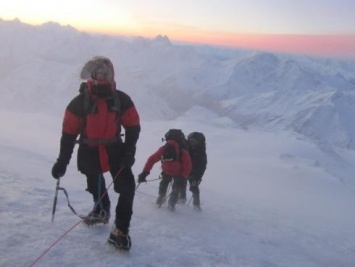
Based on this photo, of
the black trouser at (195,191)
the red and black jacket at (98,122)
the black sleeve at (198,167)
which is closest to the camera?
the red and black jacket at (98,122)

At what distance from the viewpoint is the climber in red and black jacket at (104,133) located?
5.22 m

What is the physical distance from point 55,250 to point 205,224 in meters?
3.42

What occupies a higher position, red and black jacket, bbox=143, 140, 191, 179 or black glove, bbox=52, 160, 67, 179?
black glove, bbox=52, 160, 67, 179

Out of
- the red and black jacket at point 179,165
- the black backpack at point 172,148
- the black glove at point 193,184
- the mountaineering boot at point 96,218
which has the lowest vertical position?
the black glove at point 193,184

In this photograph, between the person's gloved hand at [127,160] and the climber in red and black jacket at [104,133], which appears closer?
the climber in red and black jacket at [104,133]

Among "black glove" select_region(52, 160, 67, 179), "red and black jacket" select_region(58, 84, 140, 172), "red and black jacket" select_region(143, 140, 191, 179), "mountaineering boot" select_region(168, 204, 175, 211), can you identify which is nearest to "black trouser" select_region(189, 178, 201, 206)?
"red and black jacket" select_region(143, 140, 191, 179)

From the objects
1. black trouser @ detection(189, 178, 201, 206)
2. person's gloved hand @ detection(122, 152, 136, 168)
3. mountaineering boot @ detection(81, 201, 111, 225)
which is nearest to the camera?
person's gloved hand @ detection(122, 152, 136, 168)

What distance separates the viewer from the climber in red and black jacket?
5.22m

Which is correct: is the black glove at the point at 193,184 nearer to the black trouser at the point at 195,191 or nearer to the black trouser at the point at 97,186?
the black trouser at the point at 195,191

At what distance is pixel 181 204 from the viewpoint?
9.45 metres

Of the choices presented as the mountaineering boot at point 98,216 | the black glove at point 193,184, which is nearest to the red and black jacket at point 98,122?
the mountaineering boot at point 98,216

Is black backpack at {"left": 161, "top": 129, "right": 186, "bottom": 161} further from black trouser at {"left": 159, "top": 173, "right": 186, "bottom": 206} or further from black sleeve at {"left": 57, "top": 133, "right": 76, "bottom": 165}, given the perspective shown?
black sleeve at {"left": 57, "top": 133, "right": 76, "bottom": 165}

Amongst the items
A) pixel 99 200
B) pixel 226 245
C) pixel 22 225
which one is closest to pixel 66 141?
pixel 99 200

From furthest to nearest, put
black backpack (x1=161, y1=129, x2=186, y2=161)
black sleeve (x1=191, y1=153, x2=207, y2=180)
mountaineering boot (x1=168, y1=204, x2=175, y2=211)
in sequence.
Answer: black sleeve (x1=191, y1=153, x2=207, y2=180) < mountaineering boot (x1=168, y1=204, x2=175, y2=211) < black backpack (x1=161, y1=129, x2=186, y2=161)
